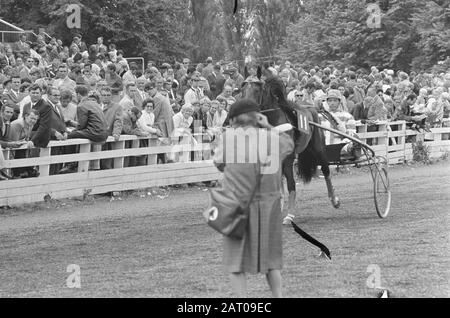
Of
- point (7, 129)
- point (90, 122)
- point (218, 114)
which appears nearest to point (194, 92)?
point (218, 114)

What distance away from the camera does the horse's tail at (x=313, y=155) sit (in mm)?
15477

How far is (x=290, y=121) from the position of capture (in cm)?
1442

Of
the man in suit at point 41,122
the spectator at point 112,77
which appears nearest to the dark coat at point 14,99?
the man in suit at point 41,122

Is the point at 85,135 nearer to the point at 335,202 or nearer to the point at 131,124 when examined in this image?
the point at 131,124

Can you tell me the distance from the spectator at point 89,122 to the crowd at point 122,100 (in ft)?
0.05

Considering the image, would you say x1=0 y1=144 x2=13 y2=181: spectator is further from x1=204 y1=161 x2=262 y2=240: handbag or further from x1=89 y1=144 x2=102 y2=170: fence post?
x1=204 y1=161 x2=262 y2=240: handbag

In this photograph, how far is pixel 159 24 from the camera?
34.4 metres

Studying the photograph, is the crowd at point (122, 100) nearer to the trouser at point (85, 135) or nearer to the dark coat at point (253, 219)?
the trouser at point (85, 135)

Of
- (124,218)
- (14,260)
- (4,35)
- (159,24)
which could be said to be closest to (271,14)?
(159,24)

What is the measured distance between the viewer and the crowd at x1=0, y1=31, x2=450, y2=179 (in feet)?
55.8

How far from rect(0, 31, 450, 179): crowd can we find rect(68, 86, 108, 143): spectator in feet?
0.05

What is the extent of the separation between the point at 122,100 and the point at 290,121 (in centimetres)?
586
